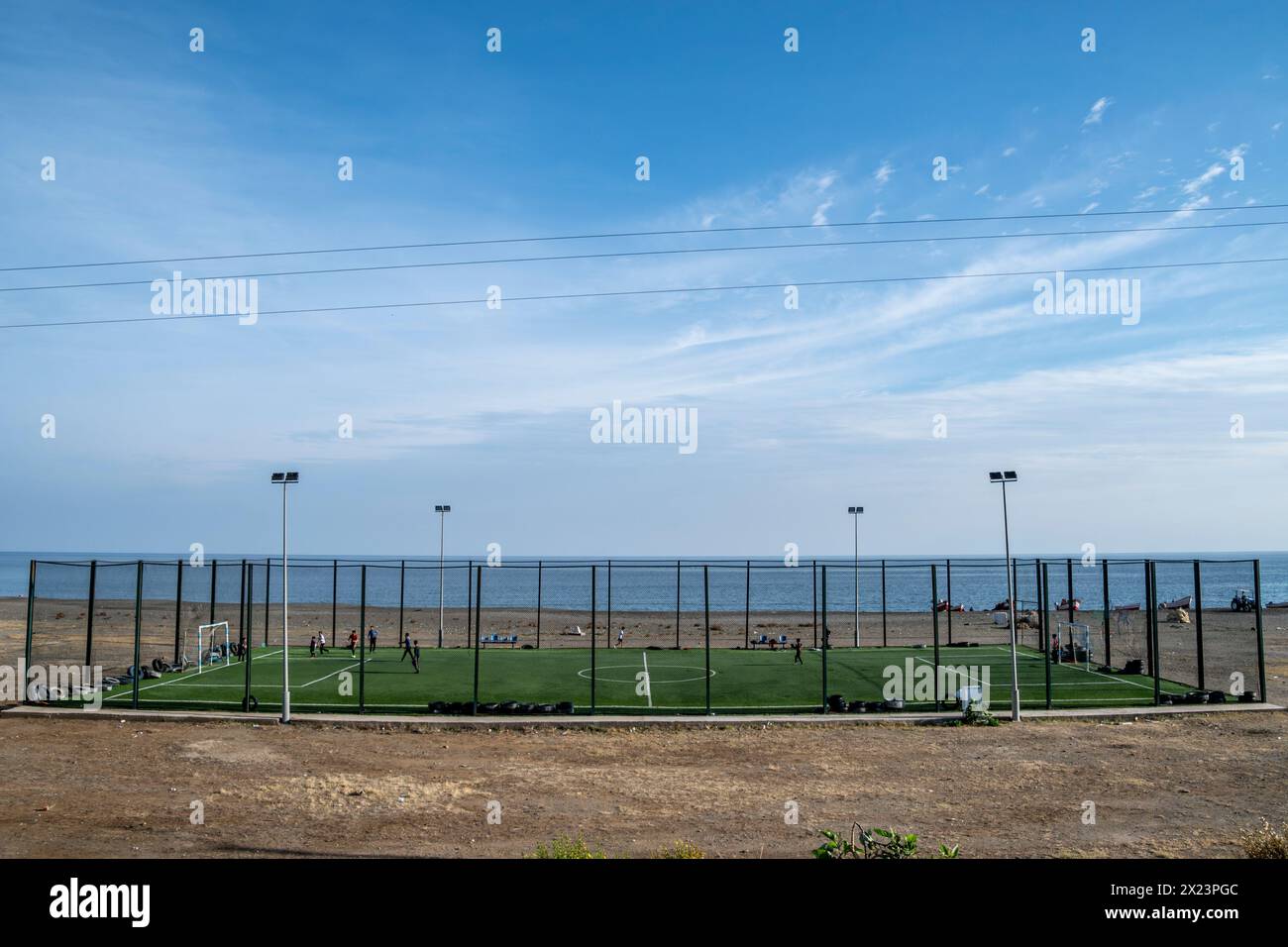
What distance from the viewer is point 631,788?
17.9 metres

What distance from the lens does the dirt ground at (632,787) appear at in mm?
14352

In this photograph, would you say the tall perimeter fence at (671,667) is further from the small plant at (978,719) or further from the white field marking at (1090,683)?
the small plant at (978,719)

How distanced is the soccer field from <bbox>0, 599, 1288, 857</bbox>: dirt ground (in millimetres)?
3165

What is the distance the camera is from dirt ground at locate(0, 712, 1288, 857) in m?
14.3

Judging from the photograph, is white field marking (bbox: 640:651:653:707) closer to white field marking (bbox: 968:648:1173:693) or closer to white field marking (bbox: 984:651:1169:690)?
white field marking (bbox: 968:648:1173:693)

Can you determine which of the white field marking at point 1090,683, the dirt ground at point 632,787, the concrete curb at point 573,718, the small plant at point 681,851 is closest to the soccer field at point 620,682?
the white field marking at point 1090,683

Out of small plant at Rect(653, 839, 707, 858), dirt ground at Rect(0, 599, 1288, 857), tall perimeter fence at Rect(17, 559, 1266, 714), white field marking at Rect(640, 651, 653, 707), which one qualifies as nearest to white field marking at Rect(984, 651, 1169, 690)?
tall perimeter fence at Rect(17, 559, 1266, 714)

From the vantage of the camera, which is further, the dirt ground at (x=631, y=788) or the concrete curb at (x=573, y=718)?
the concrete curb at (x=573, y=718)

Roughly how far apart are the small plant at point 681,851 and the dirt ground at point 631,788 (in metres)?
0.46

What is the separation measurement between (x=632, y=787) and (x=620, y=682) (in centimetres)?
1460
